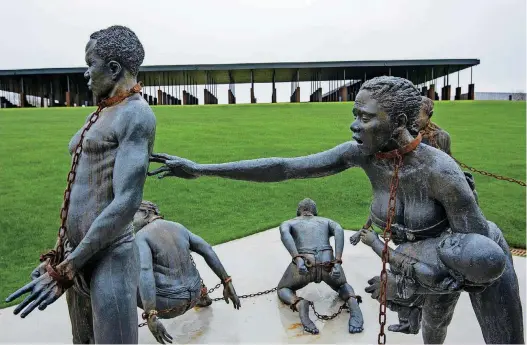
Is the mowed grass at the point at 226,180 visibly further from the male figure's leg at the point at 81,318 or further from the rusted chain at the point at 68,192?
the rusted chain at the point at 68,192

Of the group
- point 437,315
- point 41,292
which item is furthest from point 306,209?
point 41,292

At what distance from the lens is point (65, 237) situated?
2598 mm

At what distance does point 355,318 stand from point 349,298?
0.25 meters

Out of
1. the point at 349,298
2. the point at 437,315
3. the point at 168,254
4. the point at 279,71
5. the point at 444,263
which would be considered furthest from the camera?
the point at 279,71

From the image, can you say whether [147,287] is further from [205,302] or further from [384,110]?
[384,110]

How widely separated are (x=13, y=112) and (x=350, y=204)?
1494cm

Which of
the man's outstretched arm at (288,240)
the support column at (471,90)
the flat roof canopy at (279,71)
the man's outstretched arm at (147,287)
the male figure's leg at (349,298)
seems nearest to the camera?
the man's outstretched arm at (147,287)

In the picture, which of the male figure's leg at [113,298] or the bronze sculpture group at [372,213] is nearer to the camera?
the bronze sculpture group at [372,213]

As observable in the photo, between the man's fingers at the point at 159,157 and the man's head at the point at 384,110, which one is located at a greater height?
the man's head at the point at 384,110

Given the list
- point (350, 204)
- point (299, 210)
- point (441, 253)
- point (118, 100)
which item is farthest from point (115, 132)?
point (350, 204)

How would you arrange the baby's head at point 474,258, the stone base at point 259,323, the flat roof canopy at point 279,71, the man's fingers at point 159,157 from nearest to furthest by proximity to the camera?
1. the baby's head at point 474,258
2. the man's fingers at point 159,157
3. the stone base at point 259,323
4. the flat roof canopy at point 279,71

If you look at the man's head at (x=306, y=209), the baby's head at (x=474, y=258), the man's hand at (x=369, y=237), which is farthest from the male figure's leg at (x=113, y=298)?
the man's head at (x=306, y=209)

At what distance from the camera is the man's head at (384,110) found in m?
2.48

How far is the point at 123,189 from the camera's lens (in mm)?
2416
